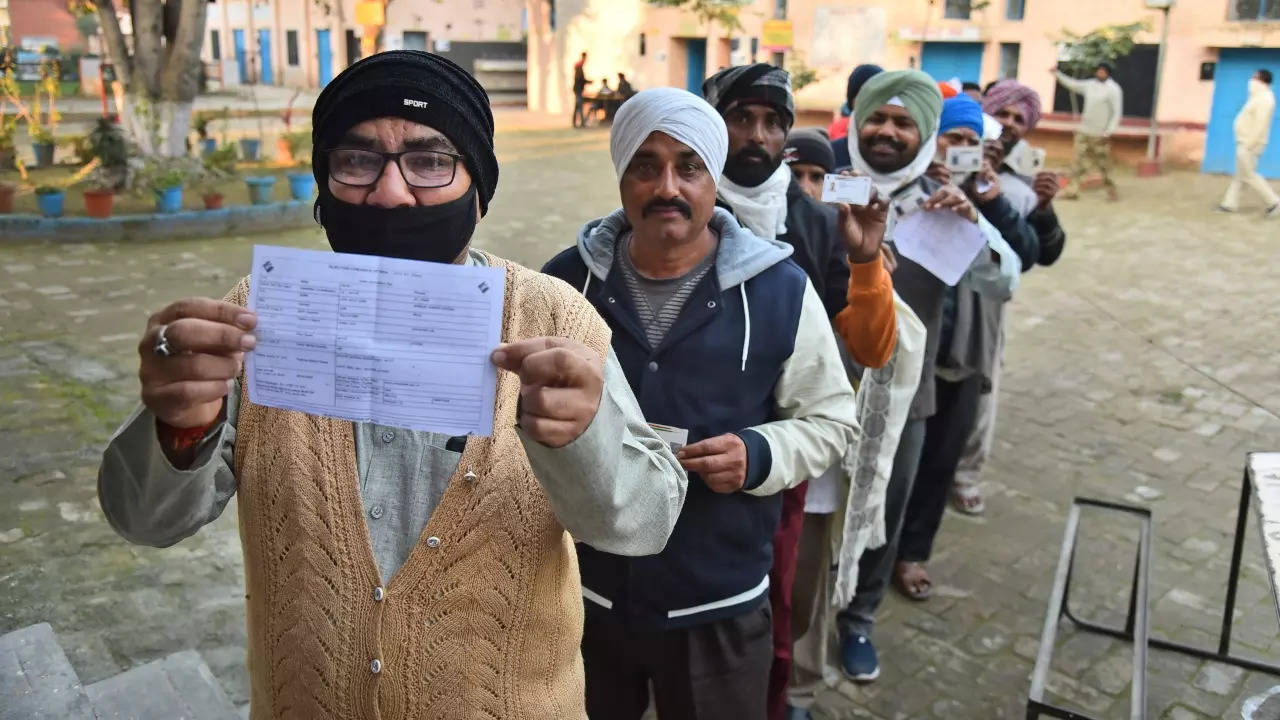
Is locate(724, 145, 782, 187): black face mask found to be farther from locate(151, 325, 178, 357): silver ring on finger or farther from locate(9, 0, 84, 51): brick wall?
locate(9, 0, 84, 51): brick wall

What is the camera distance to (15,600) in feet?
13.4

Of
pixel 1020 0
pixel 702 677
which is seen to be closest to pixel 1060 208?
pixel 1020 0

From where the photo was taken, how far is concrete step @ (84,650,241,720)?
2.94 metres

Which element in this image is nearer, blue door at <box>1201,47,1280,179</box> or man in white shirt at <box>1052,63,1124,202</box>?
Answer: man in white shirt at <box>1052,63,1124,202</box>

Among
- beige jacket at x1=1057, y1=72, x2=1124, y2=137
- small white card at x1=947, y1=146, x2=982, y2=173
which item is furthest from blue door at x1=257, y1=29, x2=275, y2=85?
small white card at x1=947, y1=146, x2=982, y2=173

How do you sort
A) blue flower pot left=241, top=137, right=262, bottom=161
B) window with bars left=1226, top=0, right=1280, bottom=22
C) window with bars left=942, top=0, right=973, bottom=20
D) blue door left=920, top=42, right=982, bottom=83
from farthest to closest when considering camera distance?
blue door left=920, top=42, right=982, bottom=83 < window with bars left=942, top=0, right=973, bottom=20 < blue flower pot left=241, top=137, right=262, bottom=161 < window with bars left=1226, top=0, right=1280, bottom=22

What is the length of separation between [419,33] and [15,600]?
30579 millimetres

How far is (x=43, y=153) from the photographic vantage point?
1549cm

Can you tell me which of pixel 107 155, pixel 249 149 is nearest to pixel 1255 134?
pixel 107 155

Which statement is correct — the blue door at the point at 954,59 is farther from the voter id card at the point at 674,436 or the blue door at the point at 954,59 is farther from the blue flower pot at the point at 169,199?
the voter id card at the point at 674,436

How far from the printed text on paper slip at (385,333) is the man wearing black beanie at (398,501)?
0.12m

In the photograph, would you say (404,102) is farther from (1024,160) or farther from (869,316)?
(1024,160)

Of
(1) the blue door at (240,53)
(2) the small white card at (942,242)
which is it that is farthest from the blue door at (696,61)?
(2) the small white card at (942,242)

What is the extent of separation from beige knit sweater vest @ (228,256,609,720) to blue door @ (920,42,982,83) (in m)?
20.7
